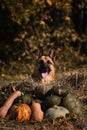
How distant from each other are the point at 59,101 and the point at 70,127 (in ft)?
2.95

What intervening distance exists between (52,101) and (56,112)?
30 cm

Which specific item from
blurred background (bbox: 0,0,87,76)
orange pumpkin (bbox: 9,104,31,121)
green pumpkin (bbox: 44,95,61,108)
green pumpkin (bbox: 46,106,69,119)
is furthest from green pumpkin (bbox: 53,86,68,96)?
blurred background (bbox: 0,0,87,76)

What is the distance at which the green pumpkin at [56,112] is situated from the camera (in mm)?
7445

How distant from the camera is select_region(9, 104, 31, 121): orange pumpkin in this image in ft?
24.6

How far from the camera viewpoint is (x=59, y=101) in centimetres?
782

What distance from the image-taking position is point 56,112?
7469 mm

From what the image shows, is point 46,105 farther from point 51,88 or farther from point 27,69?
point 27,69

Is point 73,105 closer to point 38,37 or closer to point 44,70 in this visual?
point 44,70

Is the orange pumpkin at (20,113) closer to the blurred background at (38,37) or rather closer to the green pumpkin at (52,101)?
the green pumpkin at (52,101)

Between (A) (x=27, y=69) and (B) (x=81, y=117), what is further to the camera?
(A) (x=27, y=69)

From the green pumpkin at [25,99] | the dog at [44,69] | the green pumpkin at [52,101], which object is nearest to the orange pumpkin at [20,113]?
the green pumpkin at [25,99]

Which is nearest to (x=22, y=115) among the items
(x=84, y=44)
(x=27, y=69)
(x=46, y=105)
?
(x=46, y=105)

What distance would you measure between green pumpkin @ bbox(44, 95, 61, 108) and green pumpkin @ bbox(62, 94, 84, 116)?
0.10 m

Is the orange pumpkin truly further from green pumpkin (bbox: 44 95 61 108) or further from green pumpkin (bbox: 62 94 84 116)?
green pumpkin (bbox: 62 94 84 116)
